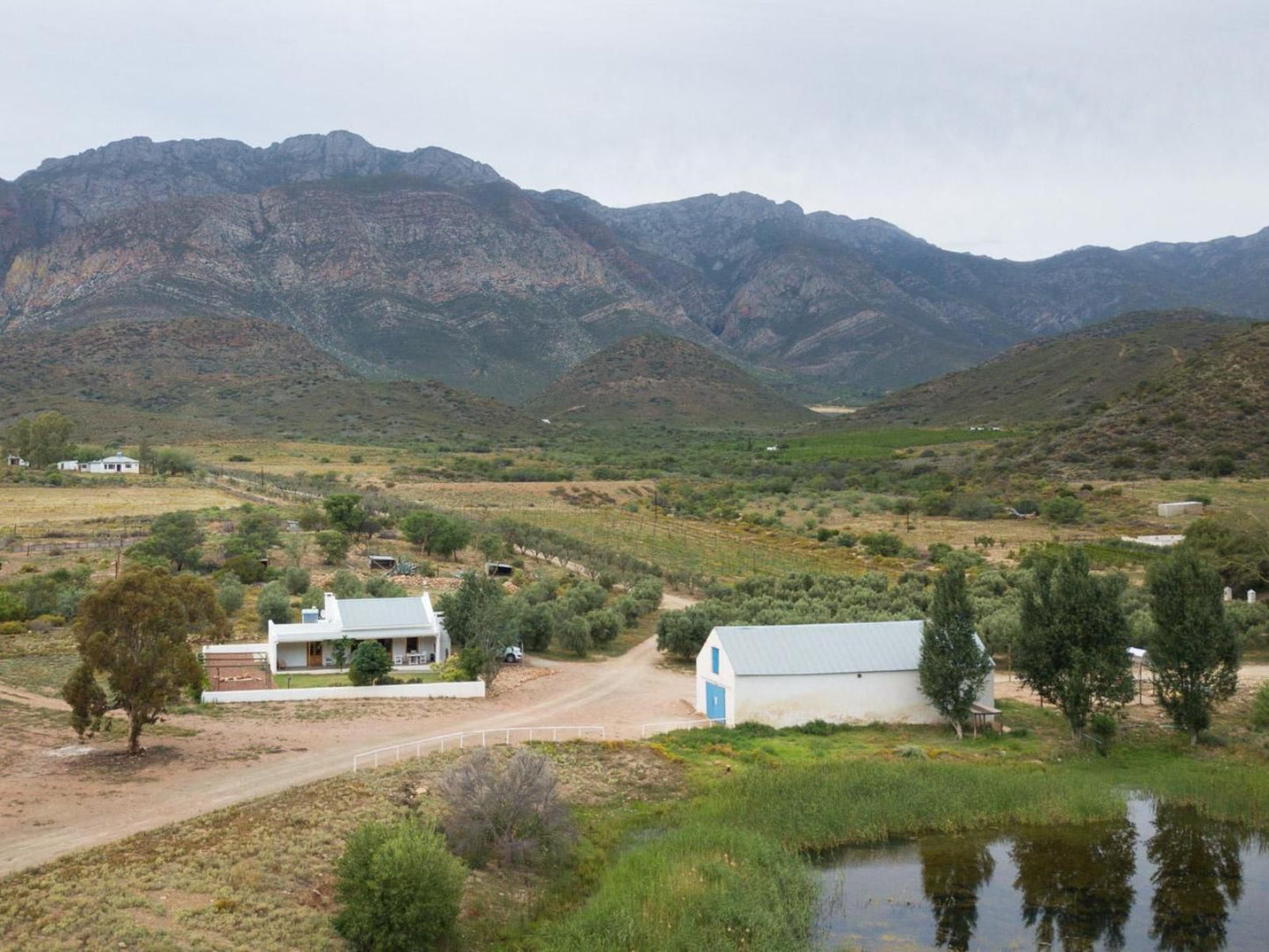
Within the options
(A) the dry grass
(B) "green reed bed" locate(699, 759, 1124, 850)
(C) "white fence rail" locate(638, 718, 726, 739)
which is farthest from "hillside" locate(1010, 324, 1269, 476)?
(A) the dry grass

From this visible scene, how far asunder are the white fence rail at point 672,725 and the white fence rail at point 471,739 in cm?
107

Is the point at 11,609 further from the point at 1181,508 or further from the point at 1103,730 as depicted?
the point at 1181,508

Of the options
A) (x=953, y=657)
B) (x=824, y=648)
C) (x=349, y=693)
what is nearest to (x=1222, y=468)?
(x=953, y=657)

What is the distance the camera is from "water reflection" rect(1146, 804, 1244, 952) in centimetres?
1758

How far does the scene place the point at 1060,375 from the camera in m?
128

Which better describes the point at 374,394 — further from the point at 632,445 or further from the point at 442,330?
the point at 442,330

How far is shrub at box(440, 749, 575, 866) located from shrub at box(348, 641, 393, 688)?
12.0 meters

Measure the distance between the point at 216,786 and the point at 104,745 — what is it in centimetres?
415

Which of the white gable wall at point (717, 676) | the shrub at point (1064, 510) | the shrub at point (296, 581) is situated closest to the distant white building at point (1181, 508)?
the shrub at point (1064, 510)

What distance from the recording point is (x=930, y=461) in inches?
3851

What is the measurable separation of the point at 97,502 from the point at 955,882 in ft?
218

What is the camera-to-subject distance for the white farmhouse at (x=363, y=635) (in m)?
35.0

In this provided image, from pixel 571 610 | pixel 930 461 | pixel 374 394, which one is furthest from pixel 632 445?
pixel 571 610

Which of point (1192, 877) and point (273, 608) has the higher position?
point (273, 608)
